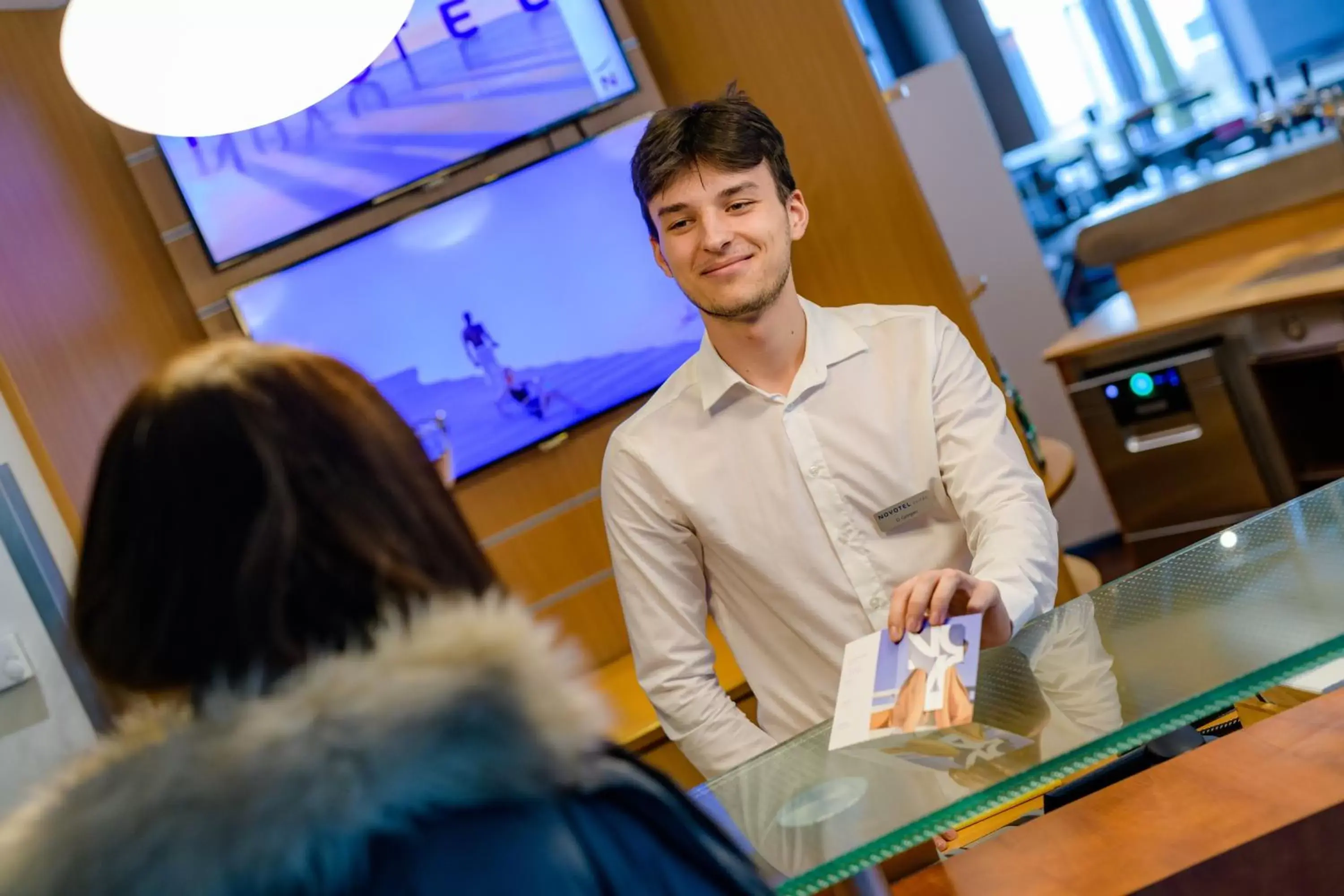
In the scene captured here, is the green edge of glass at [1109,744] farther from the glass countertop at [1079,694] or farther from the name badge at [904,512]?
the name badge at [904,512]

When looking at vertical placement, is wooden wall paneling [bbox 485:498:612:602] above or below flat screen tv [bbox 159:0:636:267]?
below

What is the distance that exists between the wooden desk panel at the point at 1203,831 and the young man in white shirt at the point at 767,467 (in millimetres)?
629

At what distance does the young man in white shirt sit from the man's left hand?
44cm

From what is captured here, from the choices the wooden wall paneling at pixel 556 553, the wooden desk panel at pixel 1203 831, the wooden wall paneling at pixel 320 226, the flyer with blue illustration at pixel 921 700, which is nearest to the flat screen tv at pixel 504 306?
the wooden wall paneling at pixel 320 226

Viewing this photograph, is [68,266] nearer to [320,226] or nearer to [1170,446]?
[320,226]

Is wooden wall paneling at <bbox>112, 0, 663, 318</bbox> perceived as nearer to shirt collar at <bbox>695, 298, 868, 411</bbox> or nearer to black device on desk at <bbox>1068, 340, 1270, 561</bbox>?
shirt collar at <bbox>695, 298, 868, 411</bbox>

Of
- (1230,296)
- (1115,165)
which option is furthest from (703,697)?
(1115,165)

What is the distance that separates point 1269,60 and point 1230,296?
3397 millimetres

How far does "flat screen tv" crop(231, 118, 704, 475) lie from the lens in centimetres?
282

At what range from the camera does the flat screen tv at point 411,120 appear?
9.08 feet

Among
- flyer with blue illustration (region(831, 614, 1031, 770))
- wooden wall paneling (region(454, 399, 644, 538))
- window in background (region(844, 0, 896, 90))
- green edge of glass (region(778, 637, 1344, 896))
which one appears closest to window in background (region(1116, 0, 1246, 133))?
Result: window in background (region(844, 0, 896, 90))

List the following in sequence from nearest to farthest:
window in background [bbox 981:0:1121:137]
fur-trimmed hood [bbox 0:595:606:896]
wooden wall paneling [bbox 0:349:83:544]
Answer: fur-trimmed hood [bbox 0:595:606:896] < wooden wall paneling [bbox 0:349:83:544] < window in background [bbox 981:0:1121:137]

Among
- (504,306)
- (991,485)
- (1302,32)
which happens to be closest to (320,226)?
(504,306)

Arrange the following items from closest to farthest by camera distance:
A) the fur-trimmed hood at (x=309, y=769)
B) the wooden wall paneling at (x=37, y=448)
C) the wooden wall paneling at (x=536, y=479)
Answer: the fur-trimmed hood at (x=309, y=769), the wooden wall paneling at (x=37, y=448), the wooden wall paneling at (x=536, y=479)
